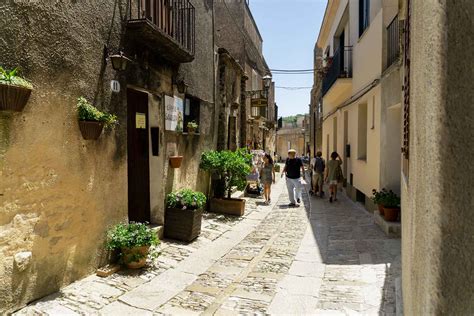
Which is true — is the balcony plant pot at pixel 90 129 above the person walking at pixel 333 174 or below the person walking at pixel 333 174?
above

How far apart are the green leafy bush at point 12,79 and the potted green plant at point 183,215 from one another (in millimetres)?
3586

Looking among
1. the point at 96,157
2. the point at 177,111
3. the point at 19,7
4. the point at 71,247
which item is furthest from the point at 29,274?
Answer: the point at 177,111

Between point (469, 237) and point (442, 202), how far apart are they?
0.45 feet

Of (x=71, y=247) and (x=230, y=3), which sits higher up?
(x=230, y=3)

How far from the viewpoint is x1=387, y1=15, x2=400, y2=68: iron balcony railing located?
7258 mm

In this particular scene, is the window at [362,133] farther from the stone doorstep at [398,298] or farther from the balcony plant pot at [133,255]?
the balcony plant pot at [133,255]

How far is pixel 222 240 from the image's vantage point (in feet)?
22.4

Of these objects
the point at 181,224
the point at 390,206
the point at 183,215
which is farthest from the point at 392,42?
the point at 181,224

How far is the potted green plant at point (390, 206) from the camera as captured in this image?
6.72 m

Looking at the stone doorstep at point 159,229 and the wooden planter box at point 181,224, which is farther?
the wooden planter box at point 181,224

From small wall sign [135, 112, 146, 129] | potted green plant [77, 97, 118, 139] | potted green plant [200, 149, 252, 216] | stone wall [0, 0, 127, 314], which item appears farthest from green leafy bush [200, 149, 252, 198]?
potted green plant [77, 97, 118, 139]

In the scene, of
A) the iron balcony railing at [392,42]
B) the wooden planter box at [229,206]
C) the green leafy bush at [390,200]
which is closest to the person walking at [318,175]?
the wooden planter box at [229,206]

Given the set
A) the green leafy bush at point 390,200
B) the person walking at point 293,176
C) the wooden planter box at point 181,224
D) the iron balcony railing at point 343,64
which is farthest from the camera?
the iron balcony railing at point 343,64

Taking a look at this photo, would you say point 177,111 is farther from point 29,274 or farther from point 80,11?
point 29,274
